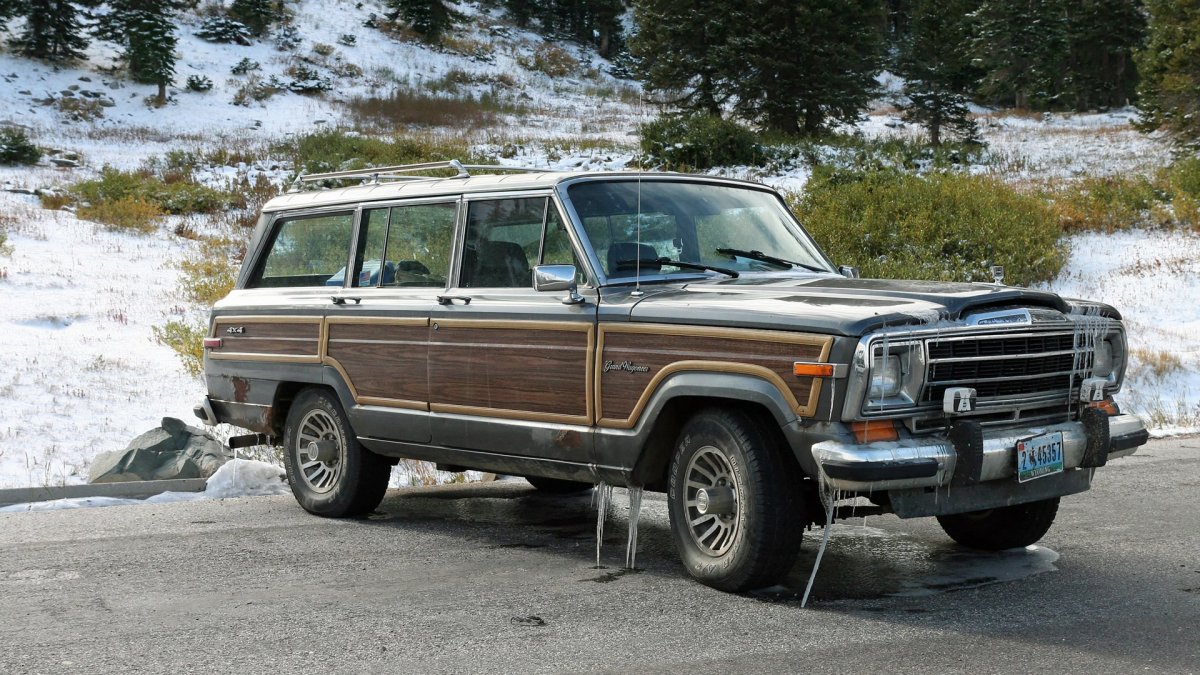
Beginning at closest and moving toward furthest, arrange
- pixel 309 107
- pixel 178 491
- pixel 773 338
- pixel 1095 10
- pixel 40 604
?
pixel 773 338 → pixel 40 604 → pixel 178 491 → pixel 309 107 → pixel 1095 10

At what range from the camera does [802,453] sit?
5.06 meters

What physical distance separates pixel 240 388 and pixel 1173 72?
3047cm

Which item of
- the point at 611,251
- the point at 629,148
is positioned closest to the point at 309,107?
the point at 629,148

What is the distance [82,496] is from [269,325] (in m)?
1.84

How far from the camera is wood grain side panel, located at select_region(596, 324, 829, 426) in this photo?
5.07m

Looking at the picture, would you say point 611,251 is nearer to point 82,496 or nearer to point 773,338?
point 773,338

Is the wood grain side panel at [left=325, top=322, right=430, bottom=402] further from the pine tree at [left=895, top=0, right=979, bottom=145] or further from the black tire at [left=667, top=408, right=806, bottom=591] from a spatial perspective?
the pine tree at [left=895, top=0, right=979, bottom=145]

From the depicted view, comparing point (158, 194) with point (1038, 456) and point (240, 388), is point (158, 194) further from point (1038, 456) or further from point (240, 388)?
point (1038, 456)

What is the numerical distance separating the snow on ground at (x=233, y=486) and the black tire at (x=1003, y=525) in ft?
15.3

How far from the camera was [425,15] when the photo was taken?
58031 millimetres

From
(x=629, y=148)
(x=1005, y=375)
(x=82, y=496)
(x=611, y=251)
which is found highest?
(x=629, y=148)

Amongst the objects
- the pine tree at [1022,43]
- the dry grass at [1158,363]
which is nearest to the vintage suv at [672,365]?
the dry grass at [1158,363]

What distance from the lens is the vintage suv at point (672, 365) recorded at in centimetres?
508

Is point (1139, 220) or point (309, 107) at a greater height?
point (309, 107)
